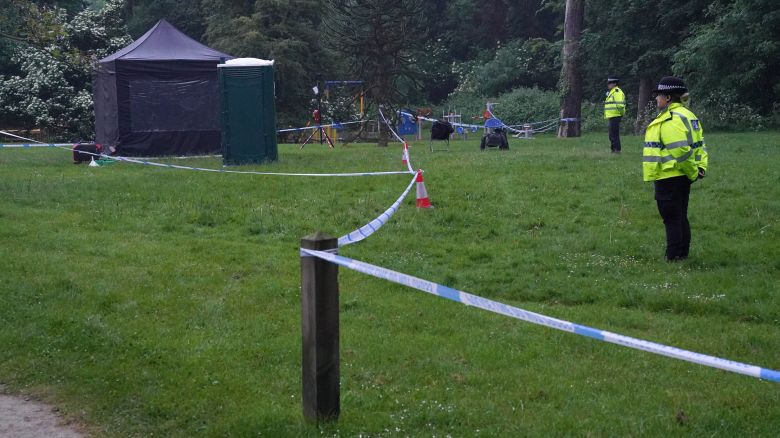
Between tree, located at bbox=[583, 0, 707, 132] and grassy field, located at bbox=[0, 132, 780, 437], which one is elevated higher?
tree, located at bbox=[583, 0, 707, 132]

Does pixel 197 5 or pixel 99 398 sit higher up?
pixel 197 5

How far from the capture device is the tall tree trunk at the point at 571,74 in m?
31.5

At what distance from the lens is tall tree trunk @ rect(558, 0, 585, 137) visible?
31.5m

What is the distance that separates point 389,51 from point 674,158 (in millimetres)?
17253

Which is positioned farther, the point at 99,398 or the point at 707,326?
the point at 707,326

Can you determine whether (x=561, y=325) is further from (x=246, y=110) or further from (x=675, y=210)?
(x=246, y=110)

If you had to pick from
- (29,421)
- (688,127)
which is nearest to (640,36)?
(688,127)

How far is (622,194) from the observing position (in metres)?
12.6

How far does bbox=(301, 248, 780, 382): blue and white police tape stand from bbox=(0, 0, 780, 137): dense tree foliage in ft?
34.0

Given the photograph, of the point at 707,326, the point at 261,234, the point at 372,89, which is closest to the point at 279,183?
the point at 261,234

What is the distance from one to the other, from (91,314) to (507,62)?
4575 centimetres

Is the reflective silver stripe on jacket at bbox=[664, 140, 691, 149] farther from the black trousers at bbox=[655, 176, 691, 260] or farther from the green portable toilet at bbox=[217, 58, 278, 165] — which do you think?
the green portable toilet at bbox=[217, 58, 278, 165]

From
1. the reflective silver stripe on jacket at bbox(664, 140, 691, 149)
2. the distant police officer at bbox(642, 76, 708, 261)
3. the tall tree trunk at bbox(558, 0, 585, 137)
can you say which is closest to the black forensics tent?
the tall tree trunk at bbox(558, 0, 585, 137)

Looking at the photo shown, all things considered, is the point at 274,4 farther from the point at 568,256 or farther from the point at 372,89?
the point at 568,256
